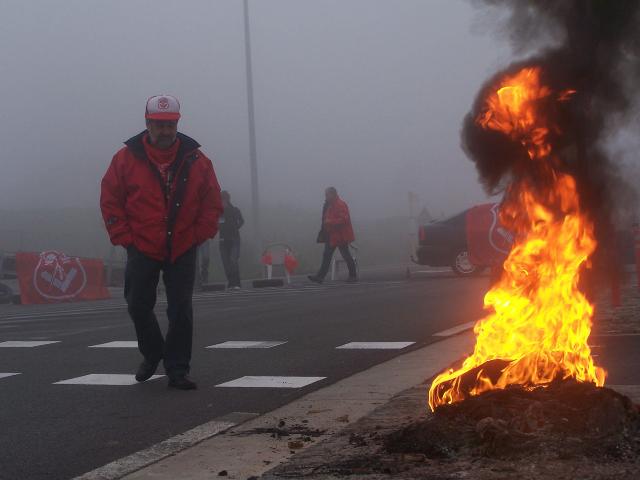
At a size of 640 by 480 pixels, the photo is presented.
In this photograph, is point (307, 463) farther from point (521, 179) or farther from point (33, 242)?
point (33, 242)

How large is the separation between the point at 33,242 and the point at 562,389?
4589 centimetres

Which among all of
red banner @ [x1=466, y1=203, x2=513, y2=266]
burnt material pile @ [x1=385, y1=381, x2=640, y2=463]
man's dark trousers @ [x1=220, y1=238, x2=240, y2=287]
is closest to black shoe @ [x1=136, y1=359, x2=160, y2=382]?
burnt material pile @ [x1=385, y1=381, x2=640, y2=463]

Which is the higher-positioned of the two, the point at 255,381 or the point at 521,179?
the point at 521,179

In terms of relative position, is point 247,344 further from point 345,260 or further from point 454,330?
point 345,260

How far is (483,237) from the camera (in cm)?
2202

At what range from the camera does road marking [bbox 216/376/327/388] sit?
24.5ft

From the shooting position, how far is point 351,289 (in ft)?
63.9

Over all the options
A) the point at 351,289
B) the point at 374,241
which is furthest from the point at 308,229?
the point at 351,289

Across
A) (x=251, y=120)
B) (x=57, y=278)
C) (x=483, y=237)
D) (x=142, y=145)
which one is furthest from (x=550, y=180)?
(x=251, y=120)

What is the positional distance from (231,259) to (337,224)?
2.37 meters

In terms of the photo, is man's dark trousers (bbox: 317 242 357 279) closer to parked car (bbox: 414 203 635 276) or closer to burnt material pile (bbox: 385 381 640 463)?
parked car (bbox: 414 203 635 276)

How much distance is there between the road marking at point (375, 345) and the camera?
9.55 metres

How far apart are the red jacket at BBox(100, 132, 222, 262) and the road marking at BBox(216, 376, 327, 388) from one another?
973mm

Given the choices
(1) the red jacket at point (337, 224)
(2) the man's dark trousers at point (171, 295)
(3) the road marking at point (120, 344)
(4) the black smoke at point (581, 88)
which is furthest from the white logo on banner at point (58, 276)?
(4) the black smoke at point (581, 88)
